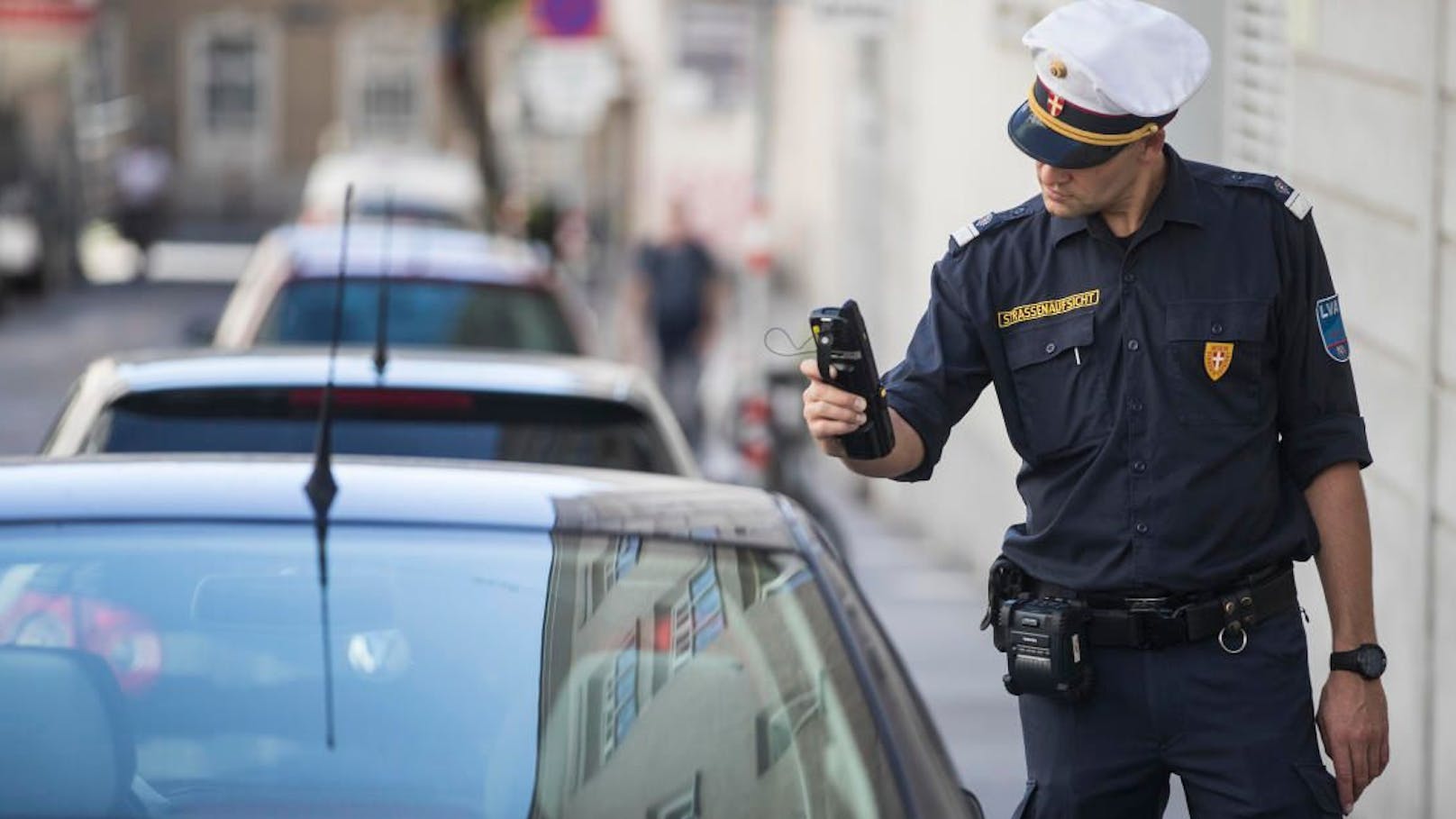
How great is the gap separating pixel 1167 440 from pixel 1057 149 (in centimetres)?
46

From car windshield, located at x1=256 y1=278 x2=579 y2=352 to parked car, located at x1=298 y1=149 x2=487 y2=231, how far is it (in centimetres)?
1080

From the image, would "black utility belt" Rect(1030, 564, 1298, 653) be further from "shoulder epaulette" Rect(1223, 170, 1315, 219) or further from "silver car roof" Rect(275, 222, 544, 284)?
"silver car roof" Rect(275, 222, 544, 284)

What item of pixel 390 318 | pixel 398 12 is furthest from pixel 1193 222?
pixel 398 12

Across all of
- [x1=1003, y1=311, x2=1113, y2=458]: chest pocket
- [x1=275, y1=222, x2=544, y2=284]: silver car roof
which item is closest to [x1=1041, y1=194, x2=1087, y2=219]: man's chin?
[x1=1003, y1=311, x2=1113, y2=458]: chest pocket

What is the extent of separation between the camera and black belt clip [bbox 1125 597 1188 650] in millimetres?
4031

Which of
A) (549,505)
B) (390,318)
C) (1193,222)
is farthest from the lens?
(390,318)

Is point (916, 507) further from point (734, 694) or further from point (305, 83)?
point (305, 83)

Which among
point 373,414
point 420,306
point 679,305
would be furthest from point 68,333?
point 373,414

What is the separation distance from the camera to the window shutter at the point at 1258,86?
8070 mm

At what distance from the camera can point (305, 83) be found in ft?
185

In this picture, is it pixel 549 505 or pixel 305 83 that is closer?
pixel 549 505

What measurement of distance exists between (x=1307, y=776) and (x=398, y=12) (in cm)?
5372

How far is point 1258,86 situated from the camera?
8.40m

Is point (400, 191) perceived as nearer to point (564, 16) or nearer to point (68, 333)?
point (564, 16)
